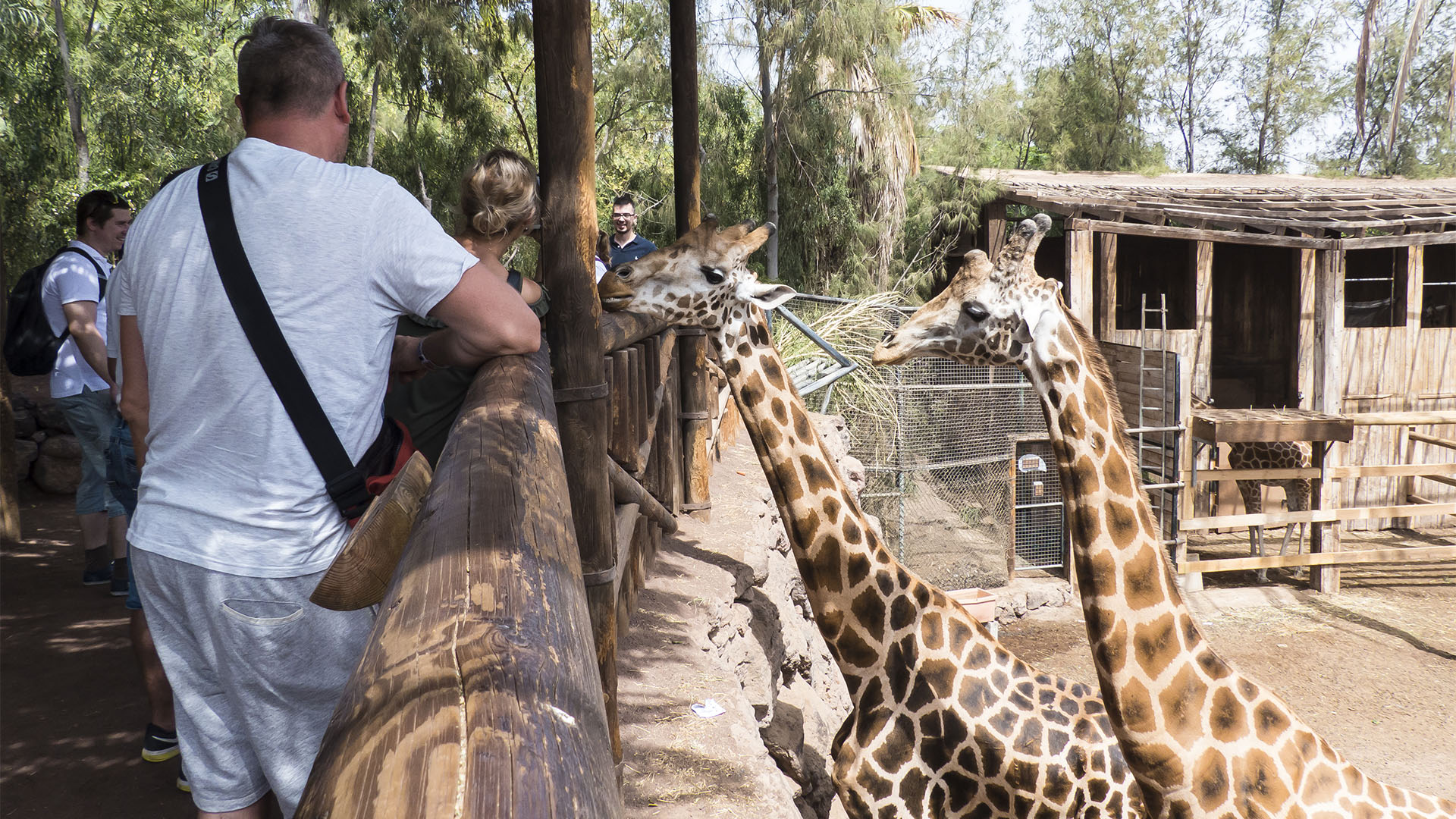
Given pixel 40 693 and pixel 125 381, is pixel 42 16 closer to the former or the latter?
pixel 40 693

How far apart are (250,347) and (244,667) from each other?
1.77 ft

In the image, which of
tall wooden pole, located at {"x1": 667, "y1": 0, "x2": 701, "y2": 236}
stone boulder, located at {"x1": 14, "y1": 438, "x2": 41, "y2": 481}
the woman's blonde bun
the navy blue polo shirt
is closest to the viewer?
the woman's blonde bun

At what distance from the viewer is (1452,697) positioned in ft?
29.9

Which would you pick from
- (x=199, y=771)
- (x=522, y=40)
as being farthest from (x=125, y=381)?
(x=522, y=40)

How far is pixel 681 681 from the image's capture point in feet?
12.6

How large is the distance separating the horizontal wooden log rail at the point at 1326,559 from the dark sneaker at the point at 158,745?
10751 mm

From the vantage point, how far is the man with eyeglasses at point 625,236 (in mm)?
6633

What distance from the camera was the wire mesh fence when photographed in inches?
445

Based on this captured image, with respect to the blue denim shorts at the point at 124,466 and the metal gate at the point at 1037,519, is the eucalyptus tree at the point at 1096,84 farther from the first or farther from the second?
the blue denim shorts at the point at 124,466

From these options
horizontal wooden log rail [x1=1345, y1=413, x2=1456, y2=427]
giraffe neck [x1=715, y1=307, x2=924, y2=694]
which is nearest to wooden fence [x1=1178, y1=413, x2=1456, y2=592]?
horizontal wooden log rail [x1=1345, y1=413, x2=1456, y2=427]

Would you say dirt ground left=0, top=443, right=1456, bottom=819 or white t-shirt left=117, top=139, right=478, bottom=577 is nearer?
white t-shirt left=117, top=139, right=478, bottom=577

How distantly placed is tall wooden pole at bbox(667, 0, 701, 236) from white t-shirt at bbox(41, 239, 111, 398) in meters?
2.65

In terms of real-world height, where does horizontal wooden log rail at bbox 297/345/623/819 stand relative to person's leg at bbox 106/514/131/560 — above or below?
above

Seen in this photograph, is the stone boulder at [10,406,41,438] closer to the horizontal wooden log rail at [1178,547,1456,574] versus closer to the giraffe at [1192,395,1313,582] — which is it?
the horizontal wooden log rail at [1178,547,1456,574]
